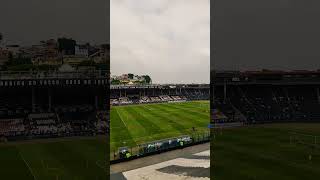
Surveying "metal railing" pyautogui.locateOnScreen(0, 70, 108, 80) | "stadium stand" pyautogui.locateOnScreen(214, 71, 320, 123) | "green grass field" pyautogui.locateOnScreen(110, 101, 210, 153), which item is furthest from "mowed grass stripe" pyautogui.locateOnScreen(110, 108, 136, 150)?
"stadium stand" pyautogui.locateOnScreen(214, 71, 320, 123)

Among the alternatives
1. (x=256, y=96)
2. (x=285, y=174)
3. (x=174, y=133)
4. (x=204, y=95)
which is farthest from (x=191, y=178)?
(x=204, y=95)

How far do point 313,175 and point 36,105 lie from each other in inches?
1282

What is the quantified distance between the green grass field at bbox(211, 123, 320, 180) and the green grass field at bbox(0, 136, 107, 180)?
7.94m

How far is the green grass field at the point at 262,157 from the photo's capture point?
79.7 feet

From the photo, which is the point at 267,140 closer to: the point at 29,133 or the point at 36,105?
the point at 29,133

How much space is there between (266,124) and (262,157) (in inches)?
917

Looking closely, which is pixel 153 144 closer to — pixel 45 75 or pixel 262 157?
pixel 262 157

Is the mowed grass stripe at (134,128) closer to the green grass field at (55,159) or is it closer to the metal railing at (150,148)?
the green grass field at (55,159)

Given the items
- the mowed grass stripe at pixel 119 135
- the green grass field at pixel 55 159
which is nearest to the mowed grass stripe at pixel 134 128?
the mowed grass stripe at pixel 119 135

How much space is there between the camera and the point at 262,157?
2934 centimetres

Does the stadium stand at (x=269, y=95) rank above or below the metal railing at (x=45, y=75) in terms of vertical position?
below

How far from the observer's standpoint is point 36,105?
153ft

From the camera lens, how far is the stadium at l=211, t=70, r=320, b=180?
2615cm

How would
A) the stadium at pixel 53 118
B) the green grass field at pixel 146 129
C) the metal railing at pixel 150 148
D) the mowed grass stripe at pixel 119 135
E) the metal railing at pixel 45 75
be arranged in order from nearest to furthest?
1. the metal railing at pixel 150 148
2. the stadium at pixel 53 118
3. the mowed grass stripe at pixel 119 135
4. the green grass field at pixel 146 129
5. the metal railing at pixel 45 75
